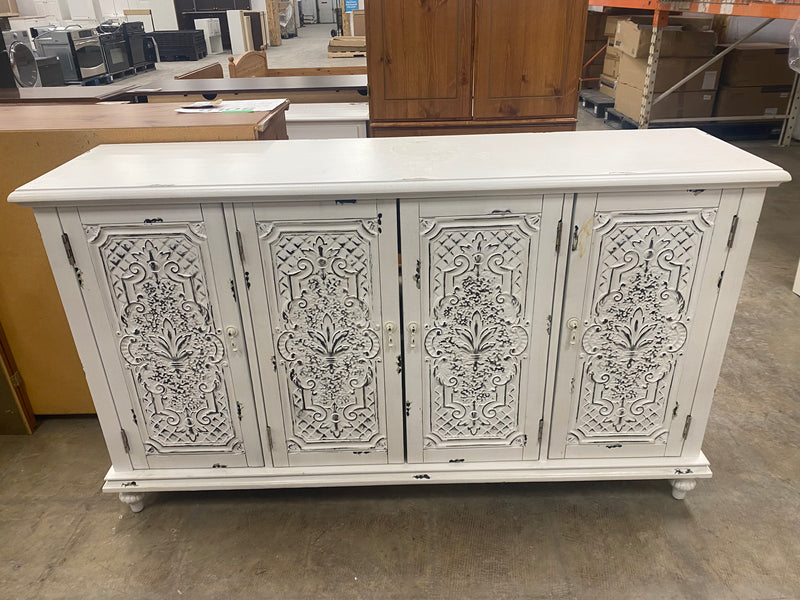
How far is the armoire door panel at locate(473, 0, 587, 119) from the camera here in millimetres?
2062

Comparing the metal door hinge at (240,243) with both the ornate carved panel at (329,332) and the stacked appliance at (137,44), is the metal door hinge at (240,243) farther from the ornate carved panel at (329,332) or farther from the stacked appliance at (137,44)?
the stacked appliance at (137,44)

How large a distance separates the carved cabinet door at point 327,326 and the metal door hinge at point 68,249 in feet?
1.32

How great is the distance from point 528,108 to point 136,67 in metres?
8.39

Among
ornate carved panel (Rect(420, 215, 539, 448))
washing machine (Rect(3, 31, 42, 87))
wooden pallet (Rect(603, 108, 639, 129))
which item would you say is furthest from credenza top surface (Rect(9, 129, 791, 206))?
wooden pallet (Rect(603, 108, 639, 129))

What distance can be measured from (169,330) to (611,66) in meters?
6.25

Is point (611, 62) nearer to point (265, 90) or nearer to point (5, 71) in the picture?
point (265, 90)

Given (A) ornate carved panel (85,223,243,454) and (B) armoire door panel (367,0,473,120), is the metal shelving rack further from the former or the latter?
(A) ornate carved panel (85,223,243,454)

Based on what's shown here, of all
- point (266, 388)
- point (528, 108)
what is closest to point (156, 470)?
point (266, 388)

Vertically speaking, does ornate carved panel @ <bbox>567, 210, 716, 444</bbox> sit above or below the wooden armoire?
below

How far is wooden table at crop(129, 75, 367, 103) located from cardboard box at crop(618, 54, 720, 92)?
2.90 meters

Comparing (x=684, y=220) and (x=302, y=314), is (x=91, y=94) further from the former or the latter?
(x=684, y=220)

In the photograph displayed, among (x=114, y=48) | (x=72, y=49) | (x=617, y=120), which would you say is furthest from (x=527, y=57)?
(x=114, y=48)

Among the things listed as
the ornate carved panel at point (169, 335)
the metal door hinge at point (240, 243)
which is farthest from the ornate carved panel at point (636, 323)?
the ornate carved panel at point (169, 335)

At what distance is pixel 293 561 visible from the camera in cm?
148
